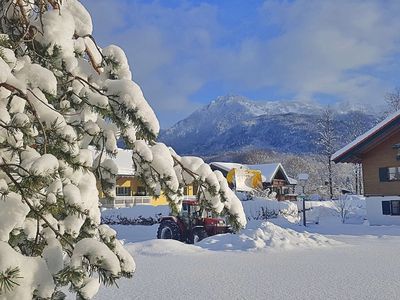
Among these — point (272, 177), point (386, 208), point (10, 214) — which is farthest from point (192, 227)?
point (272, 177)

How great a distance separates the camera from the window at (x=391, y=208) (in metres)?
26.0

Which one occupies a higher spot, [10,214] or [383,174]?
[383,174]

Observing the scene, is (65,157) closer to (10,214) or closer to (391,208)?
(10,214)

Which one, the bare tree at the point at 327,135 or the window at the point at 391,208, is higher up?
the bare tree at the point at 327,135

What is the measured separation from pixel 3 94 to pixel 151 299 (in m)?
5.42

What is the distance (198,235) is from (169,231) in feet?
4.94

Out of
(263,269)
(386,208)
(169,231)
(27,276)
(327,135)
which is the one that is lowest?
(263,269)

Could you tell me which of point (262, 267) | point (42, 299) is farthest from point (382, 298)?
point (42, 299)

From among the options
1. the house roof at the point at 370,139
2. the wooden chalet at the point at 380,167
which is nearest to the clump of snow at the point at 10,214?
the house roof at the point at 370,139

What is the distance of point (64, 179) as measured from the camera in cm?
264

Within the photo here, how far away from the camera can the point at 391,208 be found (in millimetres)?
26156

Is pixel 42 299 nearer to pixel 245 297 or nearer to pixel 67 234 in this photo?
pixel 67 234

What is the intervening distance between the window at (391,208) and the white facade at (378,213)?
0.43 ft

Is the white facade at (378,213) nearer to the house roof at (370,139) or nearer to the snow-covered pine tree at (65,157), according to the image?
the house roof at (370,139)
